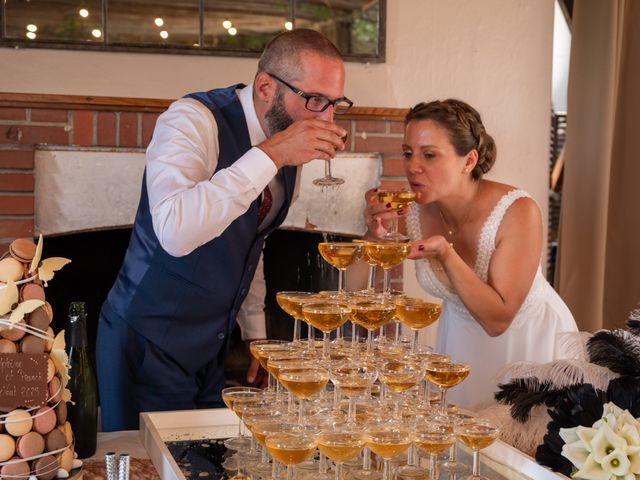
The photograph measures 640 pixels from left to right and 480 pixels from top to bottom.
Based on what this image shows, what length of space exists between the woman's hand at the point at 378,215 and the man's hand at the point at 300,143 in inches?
10.6

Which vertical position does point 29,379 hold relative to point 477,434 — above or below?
above

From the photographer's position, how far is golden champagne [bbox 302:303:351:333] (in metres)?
1.56

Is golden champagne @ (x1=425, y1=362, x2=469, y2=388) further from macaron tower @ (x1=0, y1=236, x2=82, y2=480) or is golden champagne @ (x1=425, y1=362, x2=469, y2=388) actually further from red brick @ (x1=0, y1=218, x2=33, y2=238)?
red brick @ (x1=0, y1=218, x2=33, y2=238)

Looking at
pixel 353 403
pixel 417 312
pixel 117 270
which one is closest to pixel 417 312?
pixel 417 312

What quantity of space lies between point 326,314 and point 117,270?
6.60 feet

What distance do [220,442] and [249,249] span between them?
0.80m

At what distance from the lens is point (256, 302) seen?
268cm

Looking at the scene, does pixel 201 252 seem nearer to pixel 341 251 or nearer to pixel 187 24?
pixel 341 251

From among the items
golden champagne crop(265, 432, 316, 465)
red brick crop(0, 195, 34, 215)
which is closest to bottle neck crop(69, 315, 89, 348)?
golden champagne crop(265, 432, 316, 465)

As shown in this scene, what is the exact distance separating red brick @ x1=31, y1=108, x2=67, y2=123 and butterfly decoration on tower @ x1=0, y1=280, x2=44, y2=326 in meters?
1.84

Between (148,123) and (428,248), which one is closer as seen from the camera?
(428,248)

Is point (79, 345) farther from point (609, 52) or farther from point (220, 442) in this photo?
point (609, 52)

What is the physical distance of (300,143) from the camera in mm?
2074

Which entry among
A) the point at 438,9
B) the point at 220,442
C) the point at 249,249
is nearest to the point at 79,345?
the point at 220,442
